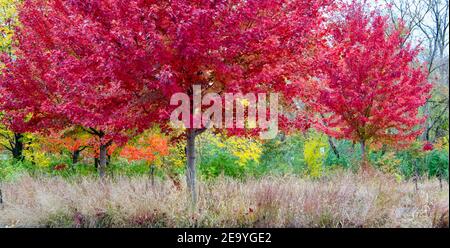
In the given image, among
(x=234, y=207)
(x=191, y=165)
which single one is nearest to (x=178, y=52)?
(x=191, y=165)

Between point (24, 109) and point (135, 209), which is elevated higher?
point (24, 109)

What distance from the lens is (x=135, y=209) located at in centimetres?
676

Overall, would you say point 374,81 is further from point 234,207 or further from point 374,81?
point 234,207

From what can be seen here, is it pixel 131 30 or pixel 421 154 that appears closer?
pixel 131 30

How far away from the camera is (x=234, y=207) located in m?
6.75

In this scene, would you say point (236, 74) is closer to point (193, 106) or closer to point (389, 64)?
point (193, 106)

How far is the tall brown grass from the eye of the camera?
6574 mm

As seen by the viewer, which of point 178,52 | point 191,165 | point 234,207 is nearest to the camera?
point 178,52

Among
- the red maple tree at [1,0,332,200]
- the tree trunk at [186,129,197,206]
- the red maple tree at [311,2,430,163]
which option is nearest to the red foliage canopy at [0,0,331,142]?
the red maple tree at [1,0,332,200]

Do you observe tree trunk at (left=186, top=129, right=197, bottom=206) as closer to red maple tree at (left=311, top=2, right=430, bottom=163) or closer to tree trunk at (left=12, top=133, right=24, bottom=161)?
red maple tree at (left=311, top=2, right=430, bottom=163)

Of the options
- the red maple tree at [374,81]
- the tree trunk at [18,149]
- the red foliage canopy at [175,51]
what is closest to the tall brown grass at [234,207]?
the red foliage canopy at [175,51]

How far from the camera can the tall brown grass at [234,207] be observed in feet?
21.6

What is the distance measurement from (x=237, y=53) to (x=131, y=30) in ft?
5.13
